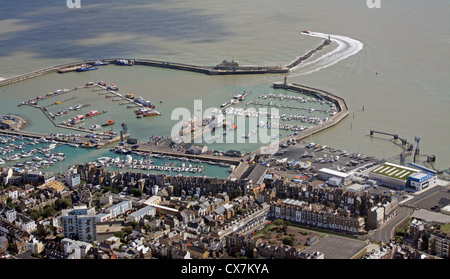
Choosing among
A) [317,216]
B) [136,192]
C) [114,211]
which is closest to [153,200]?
[136,192]

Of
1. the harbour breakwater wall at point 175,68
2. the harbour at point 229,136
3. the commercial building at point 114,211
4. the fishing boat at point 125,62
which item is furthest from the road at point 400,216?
the fishing boat at point 125,62

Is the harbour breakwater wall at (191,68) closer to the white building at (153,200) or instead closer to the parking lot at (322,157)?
the parking lot at (322,157)

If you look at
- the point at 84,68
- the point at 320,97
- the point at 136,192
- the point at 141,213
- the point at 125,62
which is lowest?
the point at 136,192

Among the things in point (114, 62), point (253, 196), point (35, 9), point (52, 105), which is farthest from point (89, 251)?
point (35, 9)

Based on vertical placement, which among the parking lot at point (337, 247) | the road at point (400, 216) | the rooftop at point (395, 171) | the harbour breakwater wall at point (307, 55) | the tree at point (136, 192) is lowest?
the tree at point (136, 192)

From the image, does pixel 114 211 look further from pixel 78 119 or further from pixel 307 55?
pixel 307 55

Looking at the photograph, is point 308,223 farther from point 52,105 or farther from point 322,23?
point 322,23

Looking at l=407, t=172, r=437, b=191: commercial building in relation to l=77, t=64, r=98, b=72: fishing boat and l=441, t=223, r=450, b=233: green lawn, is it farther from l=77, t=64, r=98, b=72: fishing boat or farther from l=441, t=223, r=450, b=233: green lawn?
l=77, t=64, r=98, b=72: fishing boat

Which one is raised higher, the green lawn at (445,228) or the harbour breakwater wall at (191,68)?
→ the harbour breakwater wall at (191,68)
